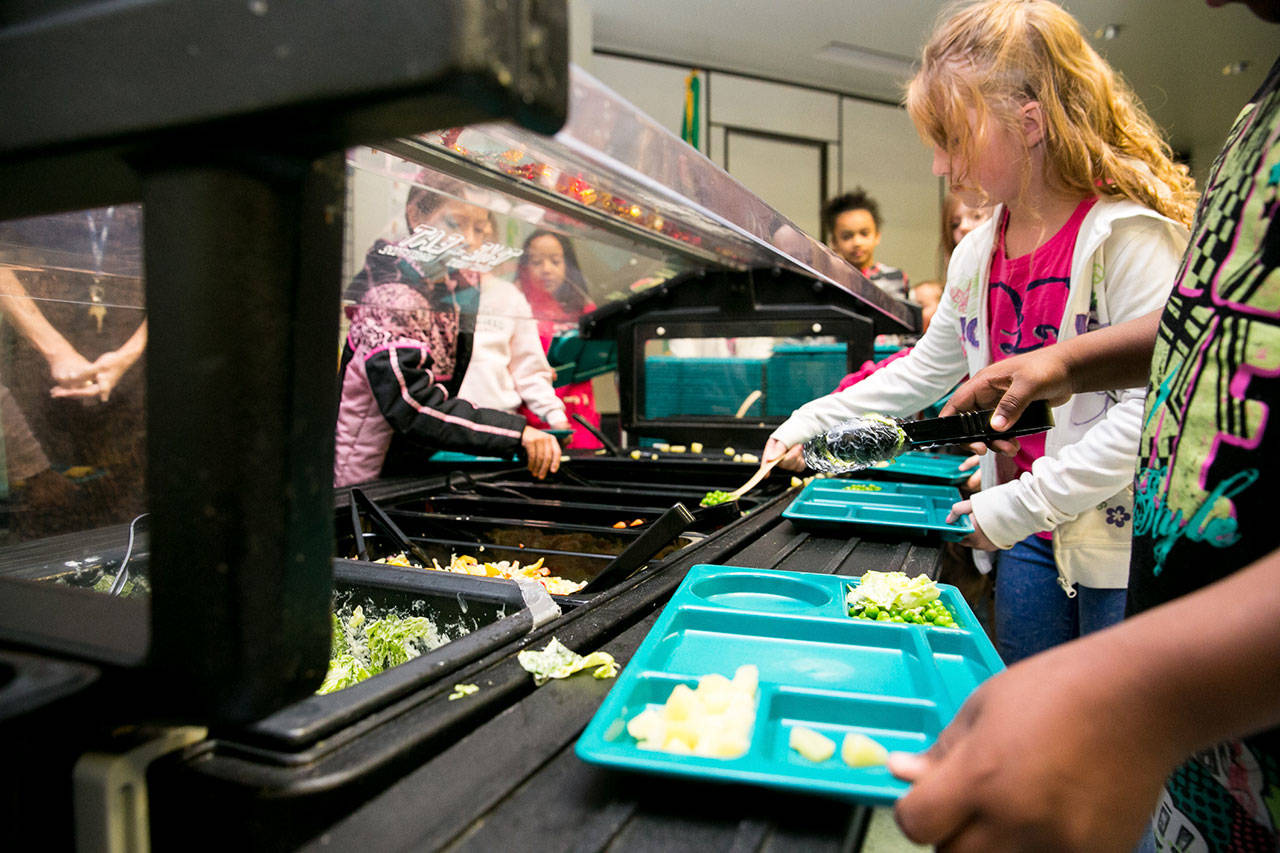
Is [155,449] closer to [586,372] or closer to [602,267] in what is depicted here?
[602,267]

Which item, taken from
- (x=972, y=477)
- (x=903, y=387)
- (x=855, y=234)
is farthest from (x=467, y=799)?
(x=855, y=234)

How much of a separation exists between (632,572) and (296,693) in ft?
1.94

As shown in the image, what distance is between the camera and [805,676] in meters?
0.71

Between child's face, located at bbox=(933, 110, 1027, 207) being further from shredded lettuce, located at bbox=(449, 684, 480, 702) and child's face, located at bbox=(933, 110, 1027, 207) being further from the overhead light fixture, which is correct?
the overhead light fixture

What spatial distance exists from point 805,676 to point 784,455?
107cm

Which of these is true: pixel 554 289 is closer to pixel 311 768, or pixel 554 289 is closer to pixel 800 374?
pixel 800 374

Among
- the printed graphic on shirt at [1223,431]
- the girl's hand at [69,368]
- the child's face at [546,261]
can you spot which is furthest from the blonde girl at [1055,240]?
the girl's hand at [69,368]

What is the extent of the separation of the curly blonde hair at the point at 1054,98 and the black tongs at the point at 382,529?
4.29 ft

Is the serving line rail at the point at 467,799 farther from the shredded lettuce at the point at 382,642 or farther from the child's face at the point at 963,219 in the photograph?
the child's face at the point at 963,219

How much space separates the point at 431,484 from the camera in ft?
5.98

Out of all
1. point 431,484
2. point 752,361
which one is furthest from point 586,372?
point 431,484

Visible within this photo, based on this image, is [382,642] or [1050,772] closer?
[1050,772]

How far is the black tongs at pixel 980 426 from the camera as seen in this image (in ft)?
4.03

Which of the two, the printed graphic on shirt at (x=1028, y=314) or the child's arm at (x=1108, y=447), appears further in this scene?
the printed graphic on shirt at (x=1028, y=314)
